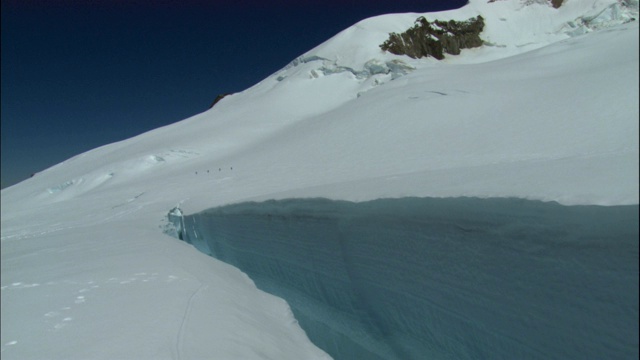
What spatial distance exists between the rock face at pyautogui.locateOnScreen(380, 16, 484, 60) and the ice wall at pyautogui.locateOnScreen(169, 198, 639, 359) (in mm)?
24333

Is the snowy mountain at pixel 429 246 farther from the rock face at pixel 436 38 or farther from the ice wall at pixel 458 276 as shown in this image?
the rock face at pixel 436 38

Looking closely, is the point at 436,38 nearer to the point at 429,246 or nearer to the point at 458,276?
the point at 429,246

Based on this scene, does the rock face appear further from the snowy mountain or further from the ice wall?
the ice wall

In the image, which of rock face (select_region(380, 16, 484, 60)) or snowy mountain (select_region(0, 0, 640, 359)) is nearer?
snowy mountain (select_region(0, 0, 640, 359))

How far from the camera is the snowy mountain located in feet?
3.99

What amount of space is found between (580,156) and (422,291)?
1146 mm

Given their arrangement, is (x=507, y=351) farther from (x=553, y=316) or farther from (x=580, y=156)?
(x=580, y=156)

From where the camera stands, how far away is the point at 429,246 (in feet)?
6.63

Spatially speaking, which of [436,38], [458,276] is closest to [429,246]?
[458,276]

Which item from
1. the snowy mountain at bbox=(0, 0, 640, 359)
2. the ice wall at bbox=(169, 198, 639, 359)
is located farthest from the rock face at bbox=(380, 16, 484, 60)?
the ice wall at bbox=(169, 198, 639, 359)

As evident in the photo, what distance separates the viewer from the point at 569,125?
164cm

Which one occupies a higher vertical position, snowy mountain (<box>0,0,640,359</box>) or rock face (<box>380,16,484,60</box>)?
rock face (<box>380,16,484,60</box>)

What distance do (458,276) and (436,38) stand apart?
32483mm

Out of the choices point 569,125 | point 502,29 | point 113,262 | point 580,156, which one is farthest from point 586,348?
point 502,29
